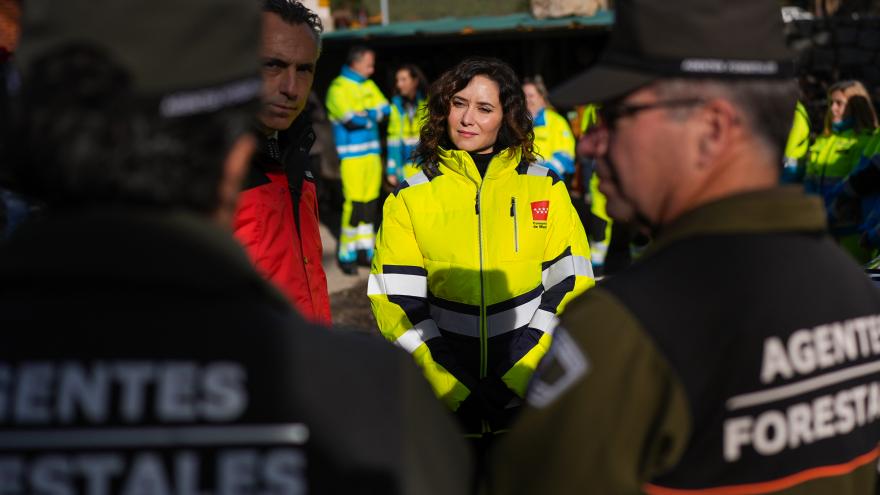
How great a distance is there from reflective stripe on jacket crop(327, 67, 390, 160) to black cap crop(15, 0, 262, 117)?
868cm

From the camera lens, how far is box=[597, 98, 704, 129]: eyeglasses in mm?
1836

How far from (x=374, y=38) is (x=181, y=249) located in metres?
12.0

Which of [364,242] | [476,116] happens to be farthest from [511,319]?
[364,242]

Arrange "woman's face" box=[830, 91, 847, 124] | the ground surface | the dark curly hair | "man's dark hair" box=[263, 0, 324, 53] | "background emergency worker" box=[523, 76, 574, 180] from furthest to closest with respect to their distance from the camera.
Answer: "background emergency worker" box=[523, 76, 574, 180], "woman's face" box=[830, 91, 847, 124], the ground surface, the dark curly hair, "man's dark hair" box=[263, 0, 324, 53]

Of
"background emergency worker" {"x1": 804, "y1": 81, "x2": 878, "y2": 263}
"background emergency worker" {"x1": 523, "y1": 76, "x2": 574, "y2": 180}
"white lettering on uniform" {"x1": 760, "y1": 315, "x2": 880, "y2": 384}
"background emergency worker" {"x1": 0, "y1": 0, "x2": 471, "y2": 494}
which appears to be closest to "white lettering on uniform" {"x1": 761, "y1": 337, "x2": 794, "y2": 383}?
"white lettering on uniform" {"x1": 760, "y1": 315, "x2": 880, "y2": 384}

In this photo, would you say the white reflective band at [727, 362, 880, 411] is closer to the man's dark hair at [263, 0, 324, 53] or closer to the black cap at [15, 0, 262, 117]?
the black cap at [15, 0, 262, 117]

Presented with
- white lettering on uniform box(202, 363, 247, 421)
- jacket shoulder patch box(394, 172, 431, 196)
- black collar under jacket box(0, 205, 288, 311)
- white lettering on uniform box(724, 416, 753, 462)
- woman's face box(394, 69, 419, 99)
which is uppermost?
woman's face box(394, 69, 419, 99)

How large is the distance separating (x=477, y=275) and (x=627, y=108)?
1756mm

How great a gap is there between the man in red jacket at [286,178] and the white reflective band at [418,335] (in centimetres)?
29

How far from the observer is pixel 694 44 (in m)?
1.82

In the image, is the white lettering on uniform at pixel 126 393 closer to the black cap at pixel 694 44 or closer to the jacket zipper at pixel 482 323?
the black cap at pixel 694 44

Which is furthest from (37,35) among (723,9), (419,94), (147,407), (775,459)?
(419,94)

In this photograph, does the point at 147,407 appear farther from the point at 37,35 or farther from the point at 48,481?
the point at 37,35

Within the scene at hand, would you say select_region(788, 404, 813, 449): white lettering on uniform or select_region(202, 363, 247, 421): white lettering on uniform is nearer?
select_region(202, 363, 247, 421): white lettering on uniform
